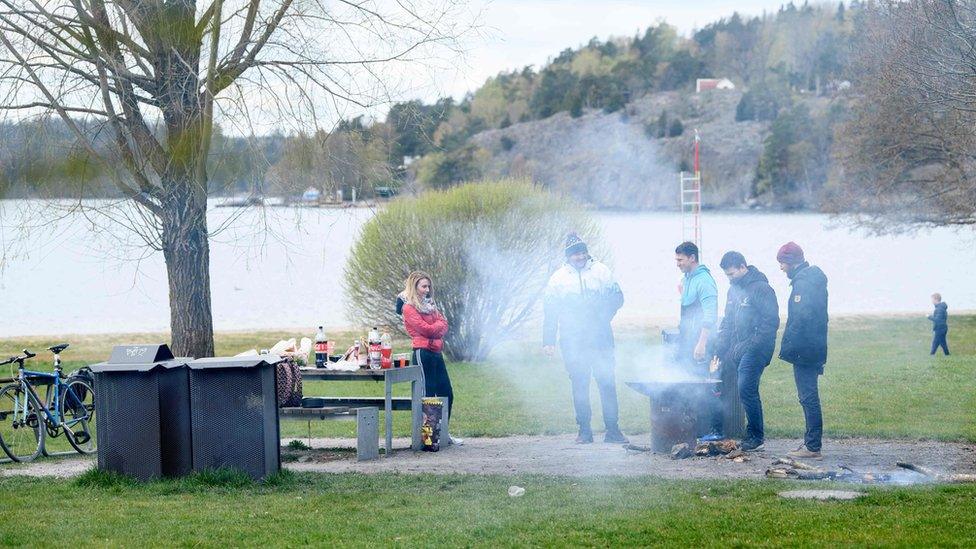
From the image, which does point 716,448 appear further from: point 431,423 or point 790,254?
point 431,423

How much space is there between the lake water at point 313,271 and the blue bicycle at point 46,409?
1513mm

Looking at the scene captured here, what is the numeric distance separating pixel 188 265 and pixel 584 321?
449cm

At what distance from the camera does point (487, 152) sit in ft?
225

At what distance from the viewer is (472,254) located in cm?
2503

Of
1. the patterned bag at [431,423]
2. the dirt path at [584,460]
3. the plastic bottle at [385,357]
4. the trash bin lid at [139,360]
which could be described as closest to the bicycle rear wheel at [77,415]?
the dirt path at [584,460]

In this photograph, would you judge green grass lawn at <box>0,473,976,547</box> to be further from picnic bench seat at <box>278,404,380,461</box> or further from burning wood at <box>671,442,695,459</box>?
picnic bench seat at <box>278,404,380,461</box>

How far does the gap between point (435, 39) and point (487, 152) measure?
183ft

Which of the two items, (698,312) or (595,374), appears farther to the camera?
(595,374)

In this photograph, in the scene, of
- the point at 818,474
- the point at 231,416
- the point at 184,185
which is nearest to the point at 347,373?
the point at 231,416

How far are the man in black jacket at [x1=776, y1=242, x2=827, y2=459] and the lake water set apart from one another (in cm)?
536

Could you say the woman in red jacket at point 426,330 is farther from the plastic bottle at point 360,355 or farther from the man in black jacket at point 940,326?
the man in black jacket at point 940,326

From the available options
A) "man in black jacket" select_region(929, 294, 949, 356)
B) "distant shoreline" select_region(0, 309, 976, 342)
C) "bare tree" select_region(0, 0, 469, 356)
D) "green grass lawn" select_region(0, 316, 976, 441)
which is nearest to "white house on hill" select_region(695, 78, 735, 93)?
"distant shoreline" select_region(0, 309, 976, 342)

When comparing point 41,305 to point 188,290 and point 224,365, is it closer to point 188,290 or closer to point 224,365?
point 188,290

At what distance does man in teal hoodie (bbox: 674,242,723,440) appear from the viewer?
1080 cm
